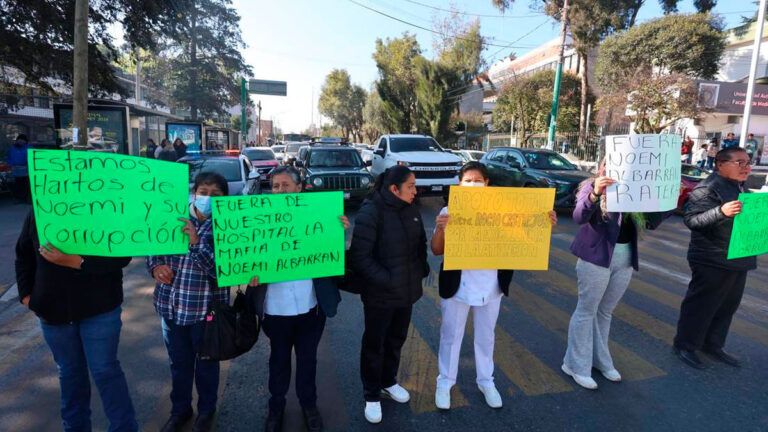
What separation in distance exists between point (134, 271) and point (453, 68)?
1377 inches

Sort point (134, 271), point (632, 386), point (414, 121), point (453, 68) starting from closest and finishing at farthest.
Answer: point (632, 386), point (134, 271), point (453, 68), point (414, 121)

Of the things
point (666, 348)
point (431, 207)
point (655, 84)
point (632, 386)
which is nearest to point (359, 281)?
point (632, 386)

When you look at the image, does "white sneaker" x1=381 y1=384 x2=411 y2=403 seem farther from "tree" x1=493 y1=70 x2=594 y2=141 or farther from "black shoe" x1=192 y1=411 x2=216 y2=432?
"tree" x1=493 y1=70 x2=594 y2=141

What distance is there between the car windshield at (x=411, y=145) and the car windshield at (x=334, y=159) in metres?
1.55

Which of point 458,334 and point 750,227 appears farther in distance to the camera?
point 750,227

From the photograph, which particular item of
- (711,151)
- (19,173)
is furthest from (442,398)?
(711,151)

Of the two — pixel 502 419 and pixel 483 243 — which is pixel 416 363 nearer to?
pixel 502 419

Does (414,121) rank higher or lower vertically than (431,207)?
higher

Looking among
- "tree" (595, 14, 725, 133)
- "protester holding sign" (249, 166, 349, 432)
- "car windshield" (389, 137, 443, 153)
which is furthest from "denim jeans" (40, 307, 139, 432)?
"tree" (595, 14, 725, 133)

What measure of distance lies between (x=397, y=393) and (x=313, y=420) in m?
0.66

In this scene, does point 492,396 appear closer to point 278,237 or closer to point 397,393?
point 397,393

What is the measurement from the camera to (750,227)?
3678 mm

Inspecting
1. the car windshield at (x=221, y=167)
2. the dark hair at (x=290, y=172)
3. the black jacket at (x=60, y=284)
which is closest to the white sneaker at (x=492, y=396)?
the dark hair at (x=290, y=172)

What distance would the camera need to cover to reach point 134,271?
6570 mm
